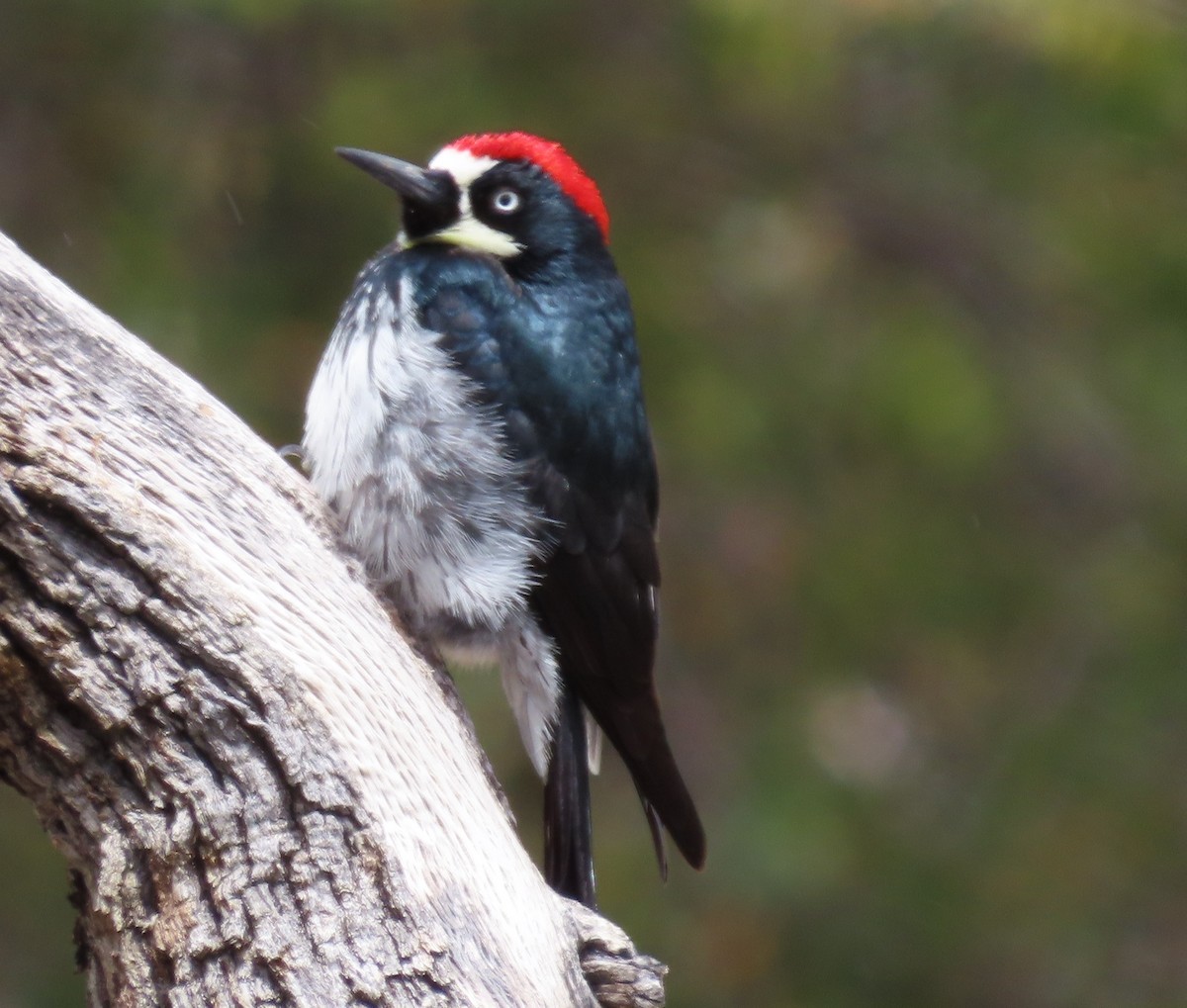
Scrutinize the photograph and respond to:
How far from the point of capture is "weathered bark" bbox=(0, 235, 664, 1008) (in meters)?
2.14

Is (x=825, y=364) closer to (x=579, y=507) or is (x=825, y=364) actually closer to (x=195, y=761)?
(x=579, y=507)

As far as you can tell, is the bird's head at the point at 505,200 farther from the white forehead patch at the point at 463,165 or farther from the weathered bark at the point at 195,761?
the weathered bark at the point at 195,761

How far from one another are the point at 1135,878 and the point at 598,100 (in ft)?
11.3

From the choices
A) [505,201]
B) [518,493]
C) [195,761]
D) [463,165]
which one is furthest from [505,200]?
[195,761]

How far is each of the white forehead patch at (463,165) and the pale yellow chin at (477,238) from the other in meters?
0.08

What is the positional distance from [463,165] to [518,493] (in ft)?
2.62

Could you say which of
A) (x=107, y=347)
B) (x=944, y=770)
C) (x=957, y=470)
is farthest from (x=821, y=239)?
(x=107, y=347)

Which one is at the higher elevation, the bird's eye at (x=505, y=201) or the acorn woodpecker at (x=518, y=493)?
the bird's eye at (x=505, y=201)

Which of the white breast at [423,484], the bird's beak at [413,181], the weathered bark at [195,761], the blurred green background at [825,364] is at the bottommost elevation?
the weathered bark at [195,761]

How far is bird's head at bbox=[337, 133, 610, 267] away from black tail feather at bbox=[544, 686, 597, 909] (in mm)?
926

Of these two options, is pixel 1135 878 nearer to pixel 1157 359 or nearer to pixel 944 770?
pixel 944 770

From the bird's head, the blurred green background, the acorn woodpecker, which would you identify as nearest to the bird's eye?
the bird's head

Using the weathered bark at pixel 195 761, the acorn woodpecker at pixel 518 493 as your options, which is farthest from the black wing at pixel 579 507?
the weathered bark at pixel 195 761

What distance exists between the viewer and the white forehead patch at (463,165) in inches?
134
